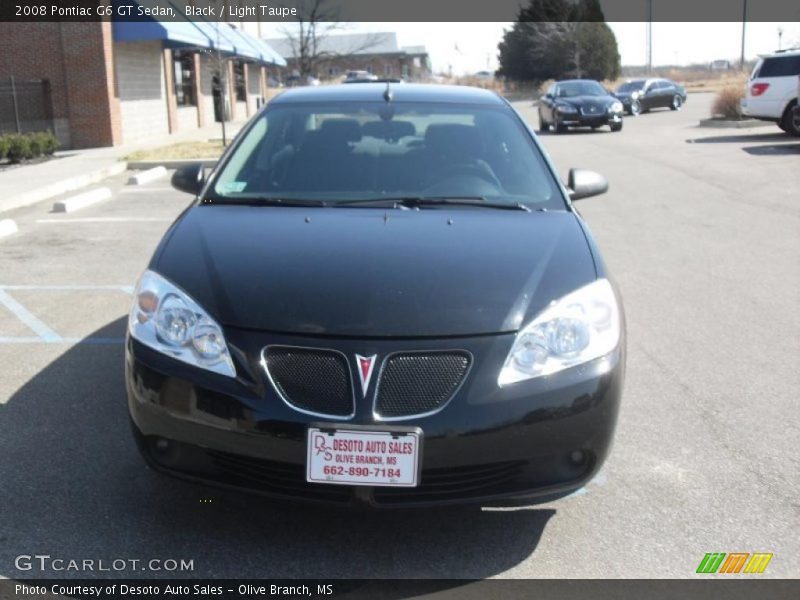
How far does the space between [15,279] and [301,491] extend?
5.37m

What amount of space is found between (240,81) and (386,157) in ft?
107

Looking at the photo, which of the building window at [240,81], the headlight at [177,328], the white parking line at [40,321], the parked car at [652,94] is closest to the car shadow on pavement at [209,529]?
the headlight at [177,328]

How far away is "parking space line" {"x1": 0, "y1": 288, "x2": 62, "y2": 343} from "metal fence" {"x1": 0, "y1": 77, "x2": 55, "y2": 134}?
13.3 m

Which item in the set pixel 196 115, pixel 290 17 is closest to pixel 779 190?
pixel 196 115

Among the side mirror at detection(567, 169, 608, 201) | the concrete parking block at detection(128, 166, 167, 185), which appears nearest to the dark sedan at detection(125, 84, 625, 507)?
the side mirror at detection(567, 169, 608, 201)

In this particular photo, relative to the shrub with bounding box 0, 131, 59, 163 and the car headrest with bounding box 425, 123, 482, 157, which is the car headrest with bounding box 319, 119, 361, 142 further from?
the shrub with bounding box 0, 131, 59, 163

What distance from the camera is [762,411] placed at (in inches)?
173

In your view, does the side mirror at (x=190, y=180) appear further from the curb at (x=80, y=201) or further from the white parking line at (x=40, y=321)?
the curb at (x=80, y=201)

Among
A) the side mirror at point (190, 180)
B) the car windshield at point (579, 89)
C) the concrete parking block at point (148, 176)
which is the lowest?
the concrete parking block at point (148, 176)

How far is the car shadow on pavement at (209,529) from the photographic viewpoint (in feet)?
9.76

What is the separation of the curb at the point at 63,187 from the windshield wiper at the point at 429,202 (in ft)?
28.7

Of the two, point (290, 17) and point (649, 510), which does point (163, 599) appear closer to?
point (649, 510)

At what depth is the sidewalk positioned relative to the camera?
12078mm

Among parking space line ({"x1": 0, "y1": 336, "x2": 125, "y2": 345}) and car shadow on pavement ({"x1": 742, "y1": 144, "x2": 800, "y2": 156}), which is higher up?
car shadow on pavement ({"x1": 742, "y1": 144, "x2": 800, "y2": 156})
